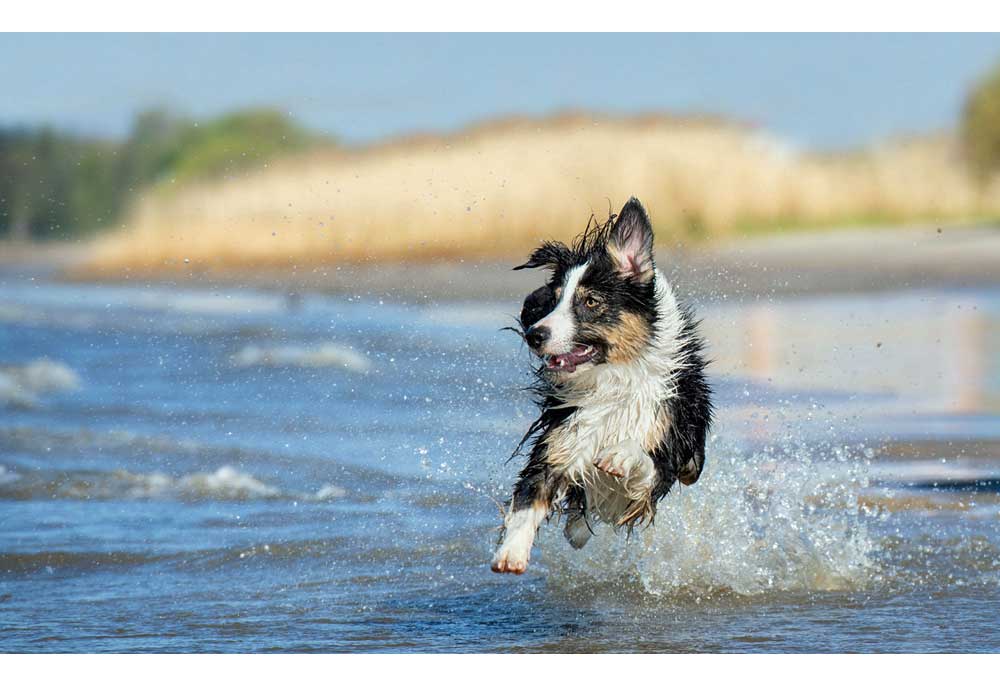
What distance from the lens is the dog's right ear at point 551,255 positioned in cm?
689

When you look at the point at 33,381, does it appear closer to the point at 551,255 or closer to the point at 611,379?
the point at 551,255

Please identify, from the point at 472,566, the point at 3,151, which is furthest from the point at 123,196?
the point at 472,566

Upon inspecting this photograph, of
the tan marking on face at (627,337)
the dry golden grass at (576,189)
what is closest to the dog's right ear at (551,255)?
the tan marking on face at (627,337)

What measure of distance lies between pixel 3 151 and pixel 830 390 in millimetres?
10047

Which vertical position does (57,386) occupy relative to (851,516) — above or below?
above

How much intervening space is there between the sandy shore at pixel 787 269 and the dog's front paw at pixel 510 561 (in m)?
8.15

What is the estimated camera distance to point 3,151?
58.7 feet

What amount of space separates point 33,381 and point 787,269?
7.34 metres

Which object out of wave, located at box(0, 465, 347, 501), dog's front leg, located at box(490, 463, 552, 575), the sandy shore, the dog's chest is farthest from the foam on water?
the sandy shore

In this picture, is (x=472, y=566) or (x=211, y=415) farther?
(x=211, y=415)

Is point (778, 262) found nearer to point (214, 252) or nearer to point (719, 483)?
point (214, 252)

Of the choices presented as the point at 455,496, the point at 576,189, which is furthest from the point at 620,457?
the point at 576,189

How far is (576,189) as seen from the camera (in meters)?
15.7

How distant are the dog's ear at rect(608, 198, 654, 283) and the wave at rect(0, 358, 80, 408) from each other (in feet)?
28.7
